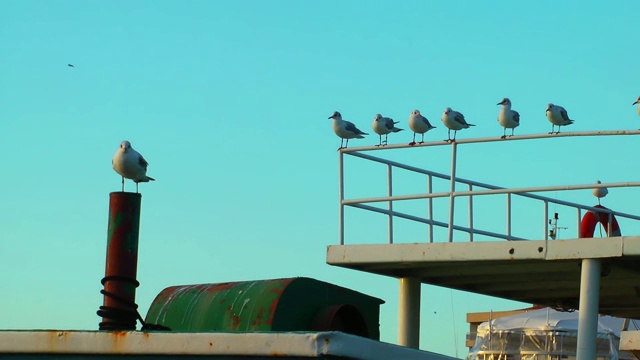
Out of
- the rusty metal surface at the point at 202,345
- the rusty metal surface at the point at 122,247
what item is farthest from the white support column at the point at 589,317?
the rusty metal surface at the point at 122,247

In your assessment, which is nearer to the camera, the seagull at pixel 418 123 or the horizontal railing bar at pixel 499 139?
the horizontal railing bar at pixel 499 139

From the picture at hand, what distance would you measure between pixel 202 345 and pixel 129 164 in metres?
5.28

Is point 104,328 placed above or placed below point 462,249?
below

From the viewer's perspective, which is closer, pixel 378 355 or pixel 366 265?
pixel 378 355

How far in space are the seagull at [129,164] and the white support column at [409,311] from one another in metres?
5.97

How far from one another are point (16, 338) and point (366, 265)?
334 inches

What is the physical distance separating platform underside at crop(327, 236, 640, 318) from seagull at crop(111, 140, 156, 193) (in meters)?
4.24

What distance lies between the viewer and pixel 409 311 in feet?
68.4

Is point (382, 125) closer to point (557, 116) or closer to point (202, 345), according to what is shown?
point (557, 116)

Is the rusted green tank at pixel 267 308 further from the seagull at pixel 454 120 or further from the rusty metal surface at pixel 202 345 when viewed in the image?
the seagull at pixel 454 120

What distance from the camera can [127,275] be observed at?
43.0 feet

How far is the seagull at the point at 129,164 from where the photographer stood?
15.7 m

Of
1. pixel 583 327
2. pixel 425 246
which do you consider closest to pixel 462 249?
pixel 425 246

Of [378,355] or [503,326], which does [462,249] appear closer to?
[378,355]
